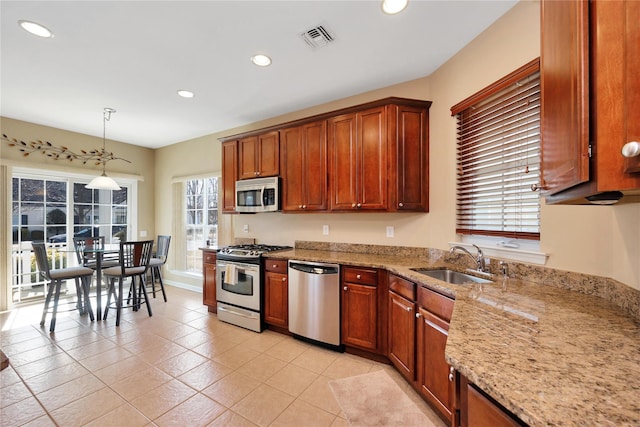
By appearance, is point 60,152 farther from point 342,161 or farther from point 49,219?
point 342,161

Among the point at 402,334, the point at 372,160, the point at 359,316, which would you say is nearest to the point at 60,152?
the point at 372,160

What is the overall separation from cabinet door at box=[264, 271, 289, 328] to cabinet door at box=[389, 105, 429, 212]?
145 cm

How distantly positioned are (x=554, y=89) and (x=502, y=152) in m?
1.24

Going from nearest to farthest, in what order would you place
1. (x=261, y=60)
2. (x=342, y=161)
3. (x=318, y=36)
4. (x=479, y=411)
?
(x=479, y=411)
(x=318, y=36)
(x=261, y=60)
(x=342, y=161)

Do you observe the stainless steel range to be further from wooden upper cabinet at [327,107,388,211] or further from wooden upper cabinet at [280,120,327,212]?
wooden upper cabinet at [327,107,388,211]

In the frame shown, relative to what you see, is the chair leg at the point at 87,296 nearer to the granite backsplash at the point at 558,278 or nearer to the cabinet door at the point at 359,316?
the cabinet door at the point at 359,316

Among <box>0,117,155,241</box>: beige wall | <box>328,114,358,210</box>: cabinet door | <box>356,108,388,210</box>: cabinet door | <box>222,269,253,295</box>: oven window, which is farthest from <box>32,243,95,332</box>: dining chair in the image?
<box>356,108,388,210</box>: cabinet door

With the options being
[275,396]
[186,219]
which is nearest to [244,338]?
[275,396]

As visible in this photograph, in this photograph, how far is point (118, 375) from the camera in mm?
2318

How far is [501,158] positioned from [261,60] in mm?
2177

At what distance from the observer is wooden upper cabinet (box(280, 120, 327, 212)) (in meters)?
3.16

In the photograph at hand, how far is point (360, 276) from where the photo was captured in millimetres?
2584

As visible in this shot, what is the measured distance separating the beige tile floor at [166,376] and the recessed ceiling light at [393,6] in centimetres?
274

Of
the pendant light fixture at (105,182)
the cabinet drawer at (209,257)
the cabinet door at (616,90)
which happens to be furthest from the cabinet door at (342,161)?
the pendant light fixture at (105,182)
